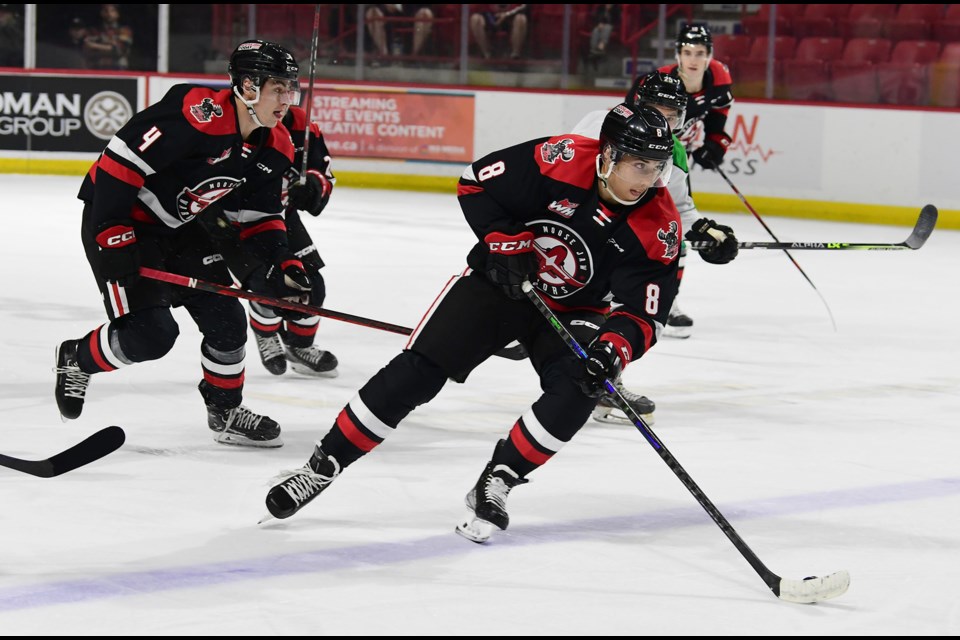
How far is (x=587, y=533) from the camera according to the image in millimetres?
2875

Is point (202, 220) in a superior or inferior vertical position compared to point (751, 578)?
superior

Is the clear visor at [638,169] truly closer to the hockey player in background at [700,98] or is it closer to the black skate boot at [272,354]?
the black skate boot at [272,354]

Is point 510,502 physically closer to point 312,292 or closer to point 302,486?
point 302,486

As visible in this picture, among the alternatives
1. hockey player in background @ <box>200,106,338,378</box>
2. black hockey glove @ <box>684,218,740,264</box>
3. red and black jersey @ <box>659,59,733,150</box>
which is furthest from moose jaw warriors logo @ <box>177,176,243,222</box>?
red and black jersey @ <box>659,59,733,150</box>

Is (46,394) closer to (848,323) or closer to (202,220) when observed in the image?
(202,220)

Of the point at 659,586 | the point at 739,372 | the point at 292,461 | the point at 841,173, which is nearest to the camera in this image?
the point at 659,586

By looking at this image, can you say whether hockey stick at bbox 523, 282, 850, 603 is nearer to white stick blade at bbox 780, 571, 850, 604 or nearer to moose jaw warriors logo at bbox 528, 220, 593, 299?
white stick blade at bbox 780, 571, 850, 604

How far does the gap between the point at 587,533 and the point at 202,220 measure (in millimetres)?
1435

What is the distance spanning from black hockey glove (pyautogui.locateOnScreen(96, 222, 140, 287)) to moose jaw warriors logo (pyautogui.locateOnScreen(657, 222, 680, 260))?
3.99 ft

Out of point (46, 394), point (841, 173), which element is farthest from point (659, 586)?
point (841, 173)

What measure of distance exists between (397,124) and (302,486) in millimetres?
7293

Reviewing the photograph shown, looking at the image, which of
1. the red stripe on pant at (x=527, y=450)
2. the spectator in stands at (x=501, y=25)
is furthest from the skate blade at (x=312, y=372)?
the spectator in stands at (x=501, y=25)

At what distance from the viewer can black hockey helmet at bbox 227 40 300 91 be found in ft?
10.5

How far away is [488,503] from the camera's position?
109 inches
